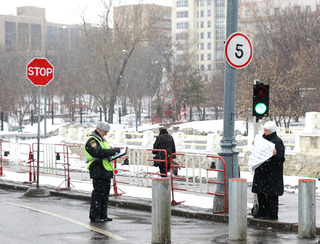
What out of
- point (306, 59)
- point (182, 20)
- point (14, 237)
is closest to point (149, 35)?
point (306, 59)

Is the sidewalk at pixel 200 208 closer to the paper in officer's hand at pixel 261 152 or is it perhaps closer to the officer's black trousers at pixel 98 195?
the paper in officer's hand at pixel 261 152

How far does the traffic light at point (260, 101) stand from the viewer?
464 inches

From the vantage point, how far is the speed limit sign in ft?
39.6

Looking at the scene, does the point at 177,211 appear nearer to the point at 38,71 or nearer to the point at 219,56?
the point at 38,71

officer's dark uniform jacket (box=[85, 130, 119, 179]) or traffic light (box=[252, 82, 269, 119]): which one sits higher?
traffic light (box=[252, 82, 269, 119])

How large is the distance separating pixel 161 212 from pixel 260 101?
3.37 metres

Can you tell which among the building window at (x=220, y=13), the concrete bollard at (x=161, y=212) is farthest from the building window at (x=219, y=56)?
the concrete bollard at (x=161, y=212)

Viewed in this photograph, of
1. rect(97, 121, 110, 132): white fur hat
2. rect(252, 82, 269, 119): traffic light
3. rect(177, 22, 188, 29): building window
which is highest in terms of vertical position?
rect(177, 22, 188, 29): building window

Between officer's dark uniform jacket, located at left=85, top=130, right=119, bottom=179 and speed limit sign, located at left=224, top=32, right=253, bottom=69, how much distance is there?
104 inches

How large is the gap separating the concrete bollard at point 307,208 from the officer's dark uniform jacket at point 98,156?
3.37 m

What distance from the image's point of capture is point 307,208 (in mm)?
9805

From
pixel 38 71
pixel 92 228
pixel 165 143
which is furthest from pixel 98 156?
pixel 165 143

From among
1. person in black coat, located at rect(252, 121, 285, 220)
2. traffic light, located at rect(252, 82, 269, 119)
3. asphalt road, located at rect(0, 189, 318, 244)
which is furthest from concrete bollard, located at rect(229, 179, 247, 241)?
traffic light, located at rect(252, 82, 269, 119)

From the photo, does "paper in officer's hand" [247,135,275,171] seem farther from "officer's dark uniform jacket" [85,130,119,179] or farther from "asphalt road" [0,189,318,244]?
"officer's dark uniform jacket" [85,130,119,179]
